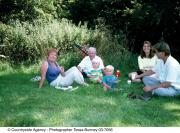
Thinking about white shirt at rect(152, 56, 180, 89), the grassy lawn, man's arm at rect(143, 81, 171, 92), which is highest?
white shirt at rect(152, 56, 180, 89)

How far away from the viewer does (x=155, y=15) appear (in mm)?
13336

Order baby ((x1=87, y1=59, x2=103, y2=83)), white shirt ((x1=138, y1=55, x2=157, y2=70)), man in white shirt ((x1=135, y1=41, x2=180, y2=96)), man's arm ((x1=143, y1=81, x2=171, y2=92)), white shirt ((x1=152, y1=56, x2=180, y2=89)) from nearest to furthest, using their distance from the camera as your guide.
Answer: man in white shirt ((x1=135, y1=41, x2=180, y2=96))
white shirt ((x1=152, y1=56, x2=180, y2=89))
man's arm ((x1=143, y1=81, x2=171, y2=92))
baby ((x1=87, y1=59, x2=103, y2=83))
white shirt ((x1=138, y1=55, x2=157, y2=70))

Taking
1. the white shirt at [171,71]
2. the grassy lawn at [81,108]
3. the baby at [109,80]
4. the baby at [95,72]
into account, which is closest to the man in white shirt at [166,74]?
the white shirt at [171,71]

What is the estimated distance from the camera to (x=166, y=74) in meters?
8.82

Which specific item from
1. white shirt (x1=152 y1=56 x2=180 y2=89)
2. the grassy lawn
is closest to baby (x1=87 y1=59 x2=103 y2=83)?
the grassy lawn

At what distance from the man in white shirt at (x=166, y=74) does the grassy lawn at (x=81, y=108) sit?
7.6 inches

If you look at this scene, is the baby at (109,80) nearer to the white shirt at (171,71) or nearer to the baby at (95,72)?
the baby at (95,72)

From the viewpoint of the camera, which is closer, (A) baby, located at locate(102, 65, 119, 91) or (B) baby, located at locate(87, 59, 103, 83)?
(A) baby, located at locate(102, 65, 119, 91)

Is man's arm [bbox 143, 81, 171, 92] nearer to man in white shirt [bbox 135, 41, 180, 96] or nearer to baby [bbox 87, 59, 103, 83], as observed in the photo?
man in white shirt [bbox 135, 41, 180, 96]

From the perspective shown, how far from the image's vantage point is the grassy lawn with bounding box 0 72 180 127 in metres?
7.04

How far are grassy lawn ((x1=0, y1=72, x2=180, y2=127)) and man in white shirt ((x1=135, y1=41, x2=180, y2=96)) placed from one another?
19cm

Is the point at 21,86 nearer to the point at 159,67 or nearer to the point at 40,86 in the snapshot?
the point at 40,86

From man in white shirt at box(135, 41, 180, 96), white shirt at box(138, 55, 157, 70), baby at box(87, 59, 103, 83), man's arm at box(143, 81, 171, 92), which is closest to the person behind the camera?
man in white shirt at box(135, 41, 180, 96)

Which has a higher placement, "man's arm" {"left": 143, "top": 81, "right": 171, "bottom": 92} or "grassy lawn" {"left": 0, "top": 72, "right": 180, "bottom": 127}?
"man's arm" {"left": 143, "top": 81, "right": 171, "bottom": 92}
